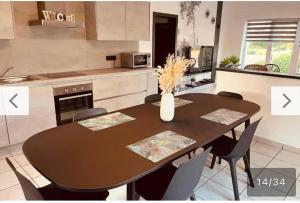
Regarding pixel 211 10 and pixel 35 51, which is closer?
pixel 35 51

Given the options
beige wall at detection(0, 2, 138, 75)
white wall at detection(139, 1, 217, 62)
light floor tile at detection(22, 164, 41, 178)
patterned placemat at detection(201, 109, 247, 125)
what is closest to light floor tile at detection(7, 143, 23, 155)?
light floor tile at detection(22, 164, 41, 178)

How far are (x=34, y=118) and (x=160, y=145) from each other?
2069 millimetres

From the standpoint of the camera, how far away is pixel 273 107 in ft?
9.91

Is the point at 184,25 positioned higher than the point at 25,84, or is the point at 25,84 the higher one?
the point at 184,25

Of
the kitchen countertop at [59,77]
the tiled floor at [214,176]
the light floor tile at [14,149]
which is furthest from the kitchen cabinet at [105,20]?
the tiled floor at [214,176]

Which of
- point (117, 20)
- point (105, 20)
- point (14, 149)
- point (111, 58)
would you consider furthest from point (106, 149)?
point (111, 58)

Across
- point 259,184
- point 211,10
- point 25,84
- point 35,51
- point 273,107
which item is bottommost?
point 259,184

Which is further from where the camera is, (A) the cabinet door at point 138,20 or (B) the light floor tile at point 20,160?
(A) the cabinet door at point 138,20

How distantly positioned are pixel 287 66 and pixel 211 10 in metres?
2.44

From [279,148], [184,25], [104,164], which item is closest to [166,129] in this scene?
[104,164]

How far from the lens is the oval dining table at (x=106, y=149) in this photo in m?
1.08

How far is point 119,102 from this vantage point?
3.67 metres

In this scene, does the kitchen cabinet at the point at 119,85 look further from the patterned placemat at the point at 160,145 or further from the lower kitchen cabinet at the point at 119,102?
the patterned placemat at the point at 160,145

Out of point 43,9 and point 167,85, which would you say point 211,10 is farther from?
point 167,85
